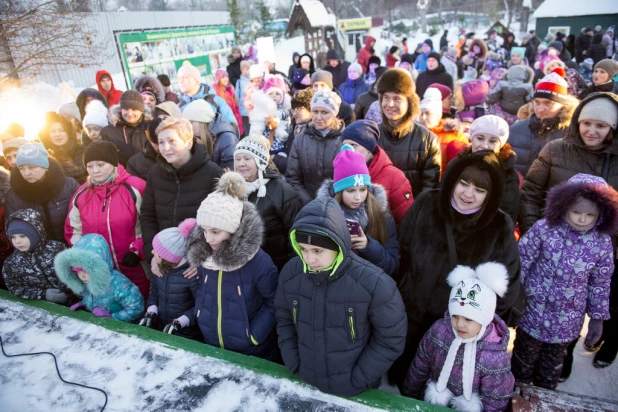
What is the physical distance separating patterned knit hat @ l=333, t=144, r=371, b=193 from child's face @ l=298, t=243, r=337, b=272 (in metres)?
0.76

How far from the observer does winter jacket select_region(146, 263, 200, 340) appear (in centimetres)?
265

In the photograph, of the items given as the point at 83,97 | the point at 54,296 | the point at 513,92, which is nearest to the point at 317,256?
the point at 54,296

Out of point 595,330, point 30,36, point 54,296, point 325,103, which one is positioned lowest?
point 595,330

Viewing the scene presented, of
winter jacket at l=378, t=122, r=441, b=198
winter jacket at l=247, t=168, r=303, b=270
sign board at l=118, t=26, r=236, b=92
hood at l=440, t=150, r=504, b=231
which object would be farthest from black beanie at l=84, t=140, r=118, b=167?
sign board at l=118, t=26, r=236, b=92

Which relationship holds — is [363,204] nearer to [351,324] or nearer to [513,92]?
[351,324]

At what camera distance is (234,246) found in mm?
2297

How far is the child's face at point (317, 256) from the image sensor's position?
1809 millimetres

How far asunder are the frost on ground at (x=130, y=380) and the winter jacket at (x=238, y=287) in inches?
8.5

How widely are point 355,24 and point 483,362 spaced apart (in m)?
21.7

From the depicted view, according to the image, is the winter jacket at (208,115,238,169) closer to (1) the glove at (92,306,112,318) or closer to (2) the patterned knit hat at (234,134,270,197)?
(2) the patterned knit hat at (234,134,270,197)

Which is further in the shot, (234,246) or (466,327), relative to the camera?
(234,246)

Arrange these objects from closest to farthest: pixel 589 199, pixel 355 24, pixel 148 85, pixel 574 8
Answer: pixel 589 199 → pixel 148 85 → pixel 355 24 → pixel 574 8

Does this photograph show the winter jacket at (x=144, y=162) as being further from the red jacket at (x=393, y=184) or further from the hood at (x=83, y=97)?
the hood at (x=83, y=97)

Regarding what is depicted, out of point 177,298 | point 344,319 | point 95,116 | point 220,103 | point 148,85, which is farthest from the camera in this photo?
point 148,85
